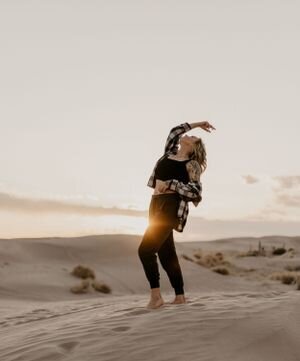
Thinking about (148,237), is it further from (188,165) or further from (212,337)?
(212,337)

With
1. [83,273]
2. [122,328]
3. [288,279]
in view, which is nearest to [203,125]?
[122,328]

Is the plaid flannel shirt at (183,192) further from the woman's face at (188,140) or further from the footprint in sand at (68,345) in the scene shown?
the footprint in sand at (68,345)

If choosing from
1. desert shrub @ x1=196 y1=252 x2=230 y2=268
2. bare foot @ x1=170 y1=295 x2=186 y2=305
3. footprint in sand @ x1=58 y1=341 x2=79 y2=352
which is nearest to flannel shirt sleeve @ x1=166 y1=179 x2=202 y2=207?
bare foot @ x1=170 y1=295 x2=186 y2=305

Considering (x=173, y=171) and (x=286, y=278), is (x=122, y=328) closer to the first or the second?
(x=173, y=171)

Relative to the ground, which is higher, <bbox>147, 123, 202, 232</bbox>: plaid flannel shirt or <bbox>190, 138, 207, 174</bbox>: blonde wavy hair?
<bbox>190, 138, 207, 174</bbox>: blonde wavy hair

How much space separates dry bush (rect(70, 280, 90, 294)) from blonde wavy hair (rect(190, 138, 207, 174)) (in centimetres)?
831

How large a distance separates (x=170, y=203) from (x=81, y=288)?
839 centimetres

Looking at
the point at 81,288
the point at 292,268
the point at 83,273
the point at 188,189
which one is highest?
the point at 188,189

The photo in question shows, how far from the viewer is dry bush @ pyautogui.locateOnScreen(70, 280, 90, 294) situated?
544 inches

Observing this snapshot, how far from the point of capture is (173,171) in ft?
20.0

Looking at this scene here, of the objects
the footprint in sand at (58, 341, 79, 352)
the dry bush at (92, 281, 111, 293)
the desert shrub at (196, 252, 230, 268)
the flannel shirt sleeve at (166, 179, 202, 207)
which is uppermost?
the flannel shirt sleeve at (166, 179, 202, 207)

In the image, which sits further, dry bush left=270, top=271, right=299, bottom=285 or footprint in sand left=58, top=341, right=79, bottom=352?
dry bush left=270, top=271, right=299, bottom=285

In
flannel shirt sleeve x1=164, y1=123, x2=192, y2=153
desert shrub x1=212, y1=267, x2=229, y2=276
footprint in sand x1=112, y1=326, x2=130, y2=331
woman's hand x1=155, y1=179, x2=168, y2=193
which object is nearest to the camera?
footprint in sand x1=112, y1=326, x2=130, y2=331

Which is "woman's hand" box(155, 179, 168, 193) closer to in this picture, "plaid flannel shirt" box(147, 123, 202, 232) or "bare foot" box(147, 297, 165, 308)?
"plaid flannel shirt" box(147, 123, 202, 232)
